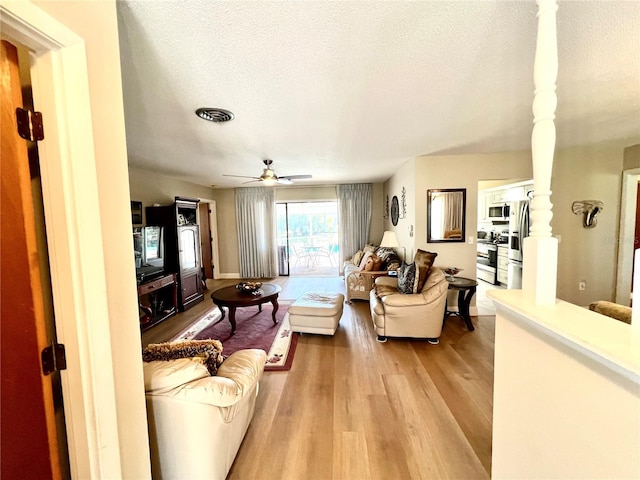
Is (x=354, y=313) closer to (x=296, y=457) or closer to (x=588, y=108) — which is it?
(x=296, y=457)

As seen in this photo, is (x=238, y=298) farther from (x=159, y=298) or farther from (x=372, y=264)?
(x=372, y=264)

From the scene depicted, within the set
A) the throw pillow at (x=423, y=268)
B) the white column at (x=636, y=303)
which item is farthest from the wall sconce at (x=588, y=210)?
Result: the white column at (x=636, y=303)

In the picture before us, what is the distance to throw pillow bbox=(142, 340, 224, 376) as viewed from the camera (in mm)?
1427

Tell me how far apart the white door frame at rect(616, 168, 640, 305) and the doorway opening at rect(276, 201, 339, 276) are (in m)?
4.80

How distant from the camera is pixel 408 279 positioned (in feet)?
10.5

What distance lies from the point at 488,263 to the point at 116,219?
6.94 meters

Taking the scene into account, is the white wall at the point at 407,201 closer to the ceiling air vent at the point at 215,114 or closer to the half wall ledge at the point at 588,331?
the ceiling air vent at the point at 215,114

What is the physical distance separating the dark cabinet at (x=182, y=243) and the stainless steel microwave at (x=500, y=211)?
637 centimetres

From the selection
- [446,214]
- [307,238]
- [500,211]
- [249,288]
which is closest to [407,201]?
[446,214]

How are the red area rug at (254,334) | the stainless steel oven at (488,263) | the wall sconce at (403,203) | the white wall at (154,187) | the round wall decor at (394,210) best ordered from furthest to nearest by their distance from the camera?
the stainless steel oven at (488,263)
the round wall decor at (394,210)
the wall sconce at (403,203)
the white wall at (154,187)
the red area rug at (254,334)

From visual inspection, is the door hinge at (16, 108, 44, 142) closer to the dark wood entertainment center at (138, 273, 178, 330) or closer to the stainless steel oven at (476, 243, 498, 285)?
the dark wood entertainment center at (138, 273, 178, 330)

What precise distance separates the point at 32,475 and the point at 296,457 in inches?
49.0

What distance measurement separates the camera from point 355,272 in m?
4.44

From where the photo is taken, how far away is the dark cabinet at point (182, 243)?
422cm
